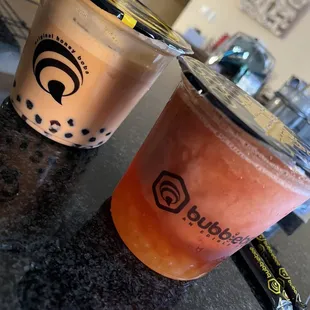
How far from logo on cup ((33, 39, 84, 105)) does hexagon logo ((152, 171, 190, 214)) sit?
111 millimetres

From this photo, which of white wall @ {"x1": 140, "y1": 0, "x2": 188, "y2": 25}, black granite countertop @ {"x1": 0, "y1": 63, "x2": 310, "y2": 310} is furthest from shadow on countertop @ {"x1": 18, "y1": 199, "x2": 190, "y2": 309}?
white wall @ {"x1": 140, "y1": 0, "x2": 188, "y2": 25}

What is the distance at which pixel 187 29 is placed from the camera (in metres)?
1.93

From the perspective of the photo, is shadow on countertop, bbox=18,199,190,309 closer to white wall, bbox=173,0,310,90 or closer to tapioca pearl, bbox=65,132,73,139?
tapioca pearl, bbox=65,132,73,139

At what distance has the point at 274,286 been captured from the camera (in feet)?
1.18

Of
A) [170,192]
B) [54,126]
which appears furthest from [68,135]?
[170,192]

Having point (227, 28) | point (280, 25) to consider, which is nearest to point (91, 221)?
point (280, 25)

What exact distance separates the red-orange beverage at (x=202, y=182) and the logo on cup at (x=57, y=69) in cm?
8

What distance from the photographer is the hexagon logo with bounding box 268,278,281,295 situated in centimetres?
35

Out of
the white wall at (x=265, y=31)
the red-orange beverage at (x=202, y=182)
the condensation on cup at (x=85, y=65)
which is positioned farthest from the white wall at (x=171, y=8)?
the red-orange beverage at (x=202, y=182)

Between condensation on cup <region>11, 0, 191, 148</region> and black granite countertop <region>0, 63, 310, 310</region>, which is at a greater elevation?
condensation on cup <region>11, 0, 191, 148</region>

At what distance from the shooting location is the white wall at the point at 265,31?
1.53m

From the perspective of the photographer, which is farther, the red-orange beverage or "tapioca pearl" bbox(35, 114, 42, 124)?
"tapioca pearl" bbox(35, 114, 42, 124)

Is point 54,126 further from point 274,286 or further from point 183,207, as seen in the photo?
point 274,286

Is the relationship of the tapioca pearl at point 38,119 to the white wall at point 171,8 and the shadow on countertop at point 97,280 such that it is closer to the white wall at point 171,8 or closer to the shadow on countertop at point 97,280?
the shadow on countertop at point 97,280
